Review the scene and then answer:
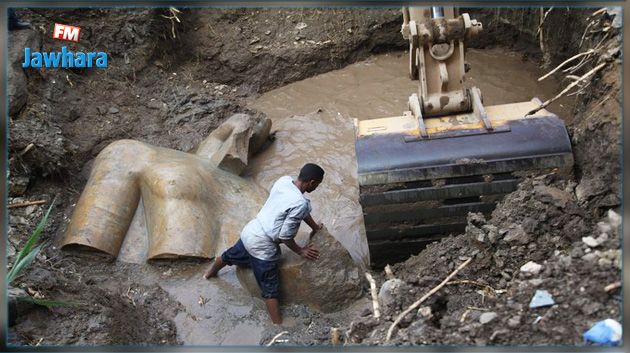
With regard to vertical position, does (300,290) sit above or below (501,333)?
below

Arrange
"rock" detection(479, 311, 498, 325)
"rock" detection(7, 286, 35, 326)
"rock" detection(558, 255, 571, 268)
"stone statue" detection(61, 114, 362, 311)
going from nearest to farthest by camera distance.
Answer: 1. "rock" detection(479, 311, 498, 325)
2. "rock" detection(558, 255, 571, 268)
3. "rock" detection(7, 286, 35, 326)
4. "stone statue" detection(61, 114, 362, 311)

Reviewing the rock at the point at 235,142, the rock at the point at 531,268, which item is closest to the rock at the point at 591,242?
the rock at the point at 531,268

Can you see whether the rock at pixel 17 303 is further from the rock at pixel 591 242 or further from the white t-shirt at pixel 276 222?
the rock at pixel 591 242

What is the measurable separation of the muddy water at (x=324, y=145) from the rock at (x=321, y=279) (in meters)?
0.14

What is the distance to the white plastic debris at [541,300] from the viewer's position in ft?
10.3

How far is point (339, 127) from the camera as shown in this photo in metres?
6.80

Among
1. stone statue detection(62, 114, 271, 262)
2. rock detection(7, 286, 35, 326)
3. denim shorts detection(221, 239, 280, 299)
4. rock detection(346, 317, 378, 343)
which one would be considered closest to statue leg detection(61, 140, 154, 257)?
stone statue detection(62, 114, 271, 262)

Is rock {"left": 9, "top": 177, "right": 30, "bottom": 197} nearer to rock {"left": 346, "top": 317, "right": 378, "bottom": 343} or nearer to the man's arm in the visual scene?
the man's arm

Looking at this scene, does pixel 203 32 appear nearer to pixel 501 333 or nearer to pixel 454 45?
pixel 454 45

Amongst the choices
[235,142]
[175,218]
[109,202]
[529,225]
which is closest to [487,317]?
[529,225]

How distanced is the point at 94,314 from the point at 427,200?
2213 mm

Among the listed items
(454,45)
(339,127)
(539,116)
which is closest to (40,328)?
(454,45)

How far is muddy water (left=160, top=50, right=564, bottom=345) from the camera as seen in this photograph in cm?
437

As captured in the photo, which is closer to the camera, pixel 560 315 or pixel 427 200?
pixel 560 315
